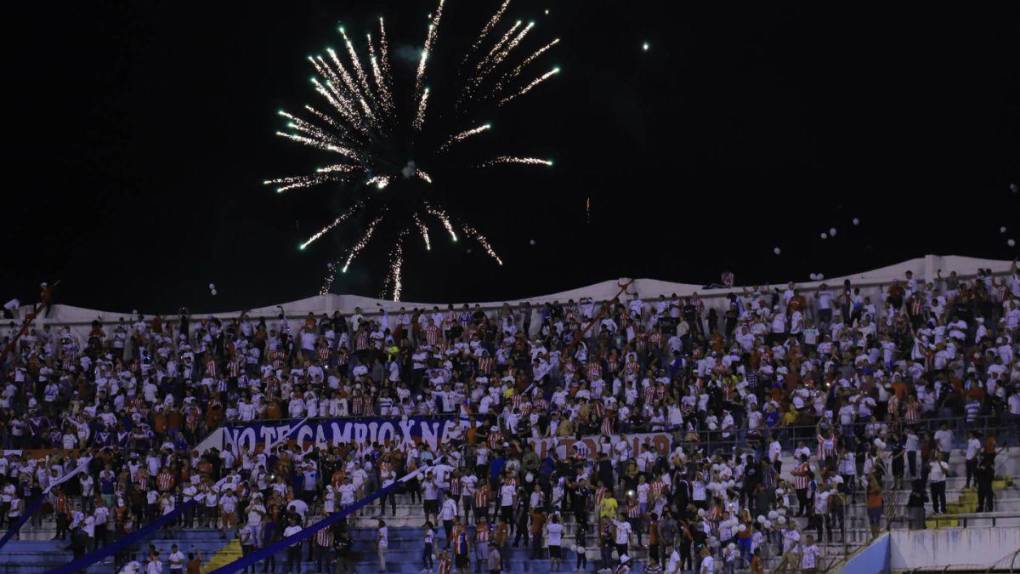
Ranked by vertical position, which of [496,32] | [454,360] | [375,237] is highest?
[496,32]

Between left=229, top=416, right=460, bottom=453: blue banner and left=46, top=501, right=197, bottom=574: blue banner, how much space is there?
2.90 metres

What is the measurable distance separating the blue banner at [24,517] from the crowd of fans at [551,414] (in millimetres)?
274

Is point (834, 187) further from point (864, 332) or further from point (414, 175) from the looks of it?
point (864, 332)

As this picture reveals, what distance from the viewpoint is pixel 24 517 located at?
126ft

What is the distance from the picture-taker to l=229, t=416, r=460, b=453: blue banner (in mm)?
39938

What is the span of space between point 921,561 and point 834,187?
99.8ft

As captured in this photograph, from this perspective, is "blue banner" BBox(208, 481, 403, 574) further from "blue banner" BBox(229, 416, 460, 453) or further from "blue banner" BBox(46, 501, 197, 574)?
"blue banner" BBox(229, 416, 460, 453)

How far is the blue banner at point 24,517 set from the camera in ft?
123

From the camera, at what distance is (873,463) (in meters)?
32.8

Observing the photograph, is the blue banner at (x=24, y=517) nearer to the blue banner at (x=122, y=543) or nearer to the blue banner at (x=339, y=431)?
the blue banner at (x=122, y=543)

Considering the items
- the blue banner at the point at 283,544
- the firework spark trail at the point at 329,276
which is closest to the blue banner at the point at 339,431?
the blue banner at the point at 283,544

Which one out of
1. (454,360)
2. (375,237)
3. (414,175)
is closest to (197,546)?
(454,360)

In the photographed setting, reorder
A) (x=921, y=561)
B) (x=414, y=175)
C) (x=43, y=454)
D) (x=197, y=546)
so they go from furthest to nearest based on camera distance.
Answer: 1. (x=414, y=175)
2. (x=43, y=454)
3. (x=197, y=546)
4. (x=921, y=561)

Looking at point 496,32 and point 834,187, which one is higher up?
point 496,32
